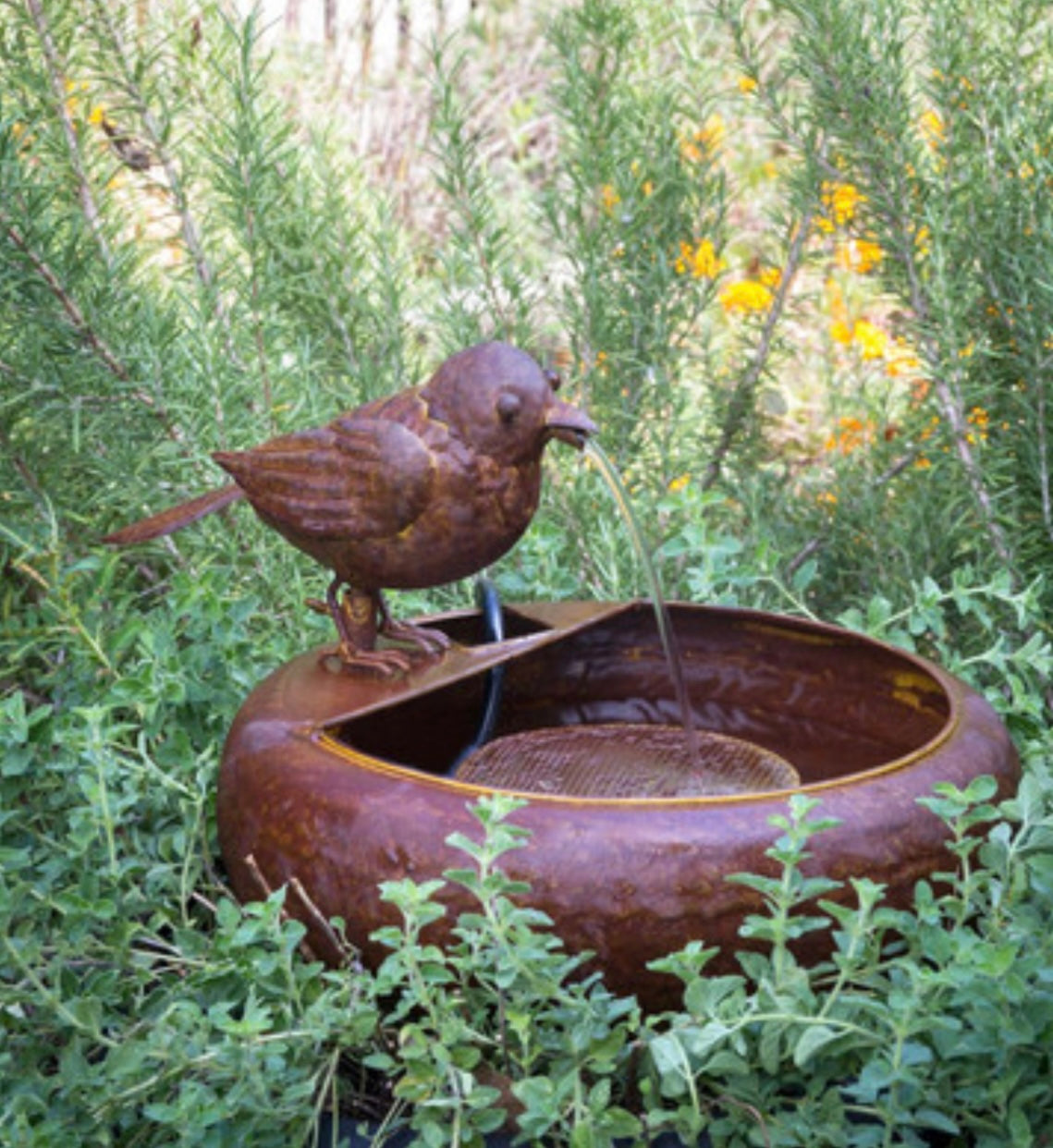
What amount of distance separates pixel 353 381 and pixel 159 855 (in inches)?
35.2

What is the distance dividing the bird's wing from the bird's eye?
0.24 feet

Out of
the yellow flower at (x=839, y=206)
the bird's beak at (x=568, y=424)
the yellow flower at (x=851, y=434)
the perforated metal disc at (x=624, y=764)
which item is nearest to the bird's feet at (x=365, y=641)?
the perforated metal disc at (x=624, y=764)

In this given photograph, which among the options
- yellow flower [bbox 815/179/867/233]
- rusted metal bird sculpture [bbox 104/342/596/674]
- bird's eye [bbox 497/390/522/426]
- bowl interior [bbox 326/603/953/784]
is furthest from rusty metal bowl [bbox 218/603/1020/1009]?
yellow flower [bbox 815/179/867/233]

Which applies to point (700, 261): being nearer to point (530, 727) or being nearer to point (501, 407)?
point (530, 727)

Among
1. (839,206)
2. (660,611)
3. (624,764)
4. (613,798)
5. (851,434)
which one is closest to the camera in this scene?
(613,798)

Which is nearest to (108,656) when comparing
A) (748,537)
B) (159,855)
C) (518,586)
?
(159,855)

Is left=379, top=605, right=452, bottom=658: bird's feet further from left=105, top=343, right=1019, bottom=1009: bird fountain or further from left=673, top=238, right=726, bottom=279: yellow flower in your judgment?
left=673, top=238, right=726, bottom=279: yellow flower

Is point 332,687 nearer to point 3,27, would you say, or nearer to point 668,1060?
point 668,1060

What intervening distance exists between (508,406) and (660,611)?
0.82ft

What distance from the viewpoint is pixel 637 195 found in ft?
7.66

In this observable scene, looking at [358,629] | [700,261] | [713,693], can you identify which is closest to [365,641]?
[358,629]

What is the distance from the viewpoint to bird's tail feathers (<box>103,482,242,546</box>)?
5.23ft

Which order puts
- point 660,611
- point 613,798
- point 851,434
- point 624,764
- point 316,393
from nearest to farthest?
point 613,798 → point 660,611 → point 624,764 → point 316,393 → point 851,434

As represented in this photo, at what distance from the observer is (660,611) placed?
1.54 m
